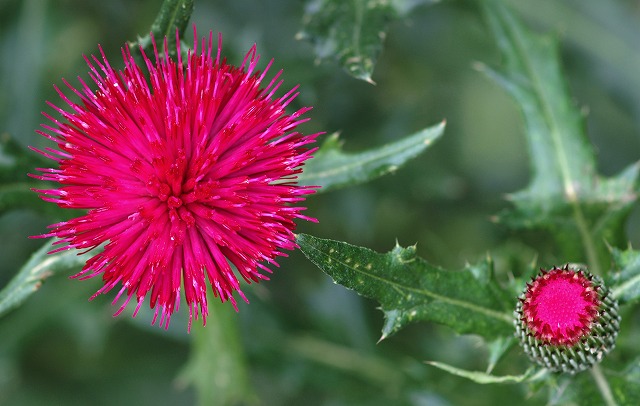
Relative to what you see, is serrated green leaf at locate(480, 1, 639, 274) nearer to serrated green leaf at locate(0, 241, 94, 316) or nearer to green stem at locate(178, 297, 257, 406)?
green stem at locate(178, 297, 257, 406)

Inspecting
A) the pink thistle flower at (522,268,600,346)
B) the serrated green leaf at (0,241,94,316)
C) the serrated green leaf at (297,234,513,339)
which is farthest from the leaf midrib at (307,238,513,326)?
the serrated green leaf at (0,241,94,316)

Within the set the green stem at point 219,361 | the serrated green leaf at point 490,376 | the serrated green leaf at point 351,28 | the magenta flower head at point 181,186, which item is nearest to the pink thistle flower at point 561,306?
the serrated green leaf at point 490,376

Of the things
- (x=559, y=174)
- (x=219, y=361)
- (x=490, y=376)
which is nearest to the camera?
(x=490, y=376)

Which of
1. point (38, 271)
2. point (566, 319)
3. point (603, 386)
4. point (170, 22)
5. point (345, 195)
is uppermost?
point (170, 22)

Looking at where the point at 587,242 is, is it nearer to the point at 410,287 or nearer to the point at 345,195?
the point at 410,287

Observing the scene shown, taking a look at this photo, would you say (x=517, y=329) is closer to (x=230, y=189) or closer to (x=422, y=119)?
(x=230, y=189)

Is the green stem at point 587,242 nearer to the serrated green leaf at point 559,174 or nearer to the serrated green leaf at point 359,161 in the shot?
the serrated green leaf at point 559,174

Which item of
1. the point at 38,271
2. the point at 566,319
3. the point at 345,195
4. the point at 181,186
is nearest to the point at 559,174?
the point at 566,319
